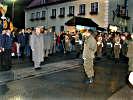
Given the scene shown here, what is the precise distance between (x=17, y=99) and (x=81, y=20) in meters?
20.5

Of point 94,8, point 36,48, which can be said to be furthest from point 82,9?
point 36,48

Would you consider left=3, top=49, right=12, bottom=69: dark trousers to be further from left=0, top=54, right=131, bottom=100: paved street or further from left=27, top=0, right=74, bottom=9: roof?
left=27, top=0, right=74, bottom=9: roof

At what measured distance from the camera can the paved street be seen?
1017 centimetres

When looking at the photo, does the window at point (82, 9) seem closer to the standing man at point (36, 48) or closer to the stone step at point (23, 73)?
the stone step at point (23, 73)

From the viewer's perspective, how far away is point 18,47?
2069 centimetres

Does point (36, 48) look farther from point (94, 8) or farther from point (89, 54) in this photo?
point (94, 8)

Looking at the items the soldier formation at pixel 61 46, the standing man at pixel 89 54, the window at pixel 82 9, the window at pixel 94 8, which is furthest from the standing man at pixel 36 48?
the window at pixel 82 9

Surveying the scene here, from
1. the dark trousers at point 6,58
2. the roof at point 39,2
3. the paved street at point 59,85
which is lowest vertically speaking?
the paved street at point 59,85

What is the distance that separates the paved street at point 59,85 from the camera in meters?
10.2

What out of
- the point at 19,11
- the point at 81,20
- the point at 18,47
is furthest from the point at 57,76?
the point at 19,11

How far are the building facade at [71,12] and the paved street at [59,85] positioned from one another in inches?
908

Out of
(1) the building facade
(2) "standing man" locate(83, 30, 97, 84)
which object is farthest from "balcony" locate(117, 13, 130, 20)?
(2) "standing man" locate(83, 30, 97, 84)

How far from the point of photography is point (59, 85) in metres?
12.1

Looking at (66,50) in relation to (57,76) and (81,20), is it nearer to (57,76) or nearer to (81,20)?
(81,20)
